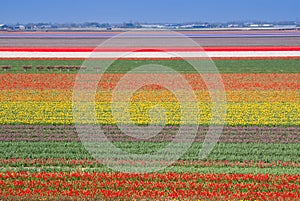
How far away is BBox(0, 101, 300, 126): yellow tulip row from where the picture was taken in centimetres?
1880

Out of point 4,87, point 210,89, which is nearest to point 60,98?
point 4,87

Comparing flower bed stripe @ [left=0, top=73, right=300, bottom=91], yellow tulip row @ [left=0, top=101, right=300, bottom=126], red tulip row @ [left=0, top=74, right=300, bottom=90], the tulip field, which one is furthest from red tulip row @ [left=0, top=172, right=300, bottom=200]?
red tulip row @ [left=0, top=74, right=300, bottom=90]

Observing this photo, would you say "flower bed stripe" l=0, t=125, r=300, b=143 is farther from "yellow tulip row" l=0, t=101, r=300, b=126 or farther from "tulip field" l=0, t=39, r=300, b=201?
"yellow tulip row" l=0, t=101, r=300, b=126

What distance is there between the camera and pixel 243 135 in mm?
16828

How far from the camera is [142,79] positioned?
29.1m

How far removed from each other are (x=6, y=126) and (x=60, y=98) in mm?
5450

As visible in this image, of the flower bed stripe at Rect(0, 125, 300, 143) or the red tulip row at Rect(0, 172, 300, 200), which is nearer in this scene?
the red tulip row at Rect(0, 172, 300, 200)

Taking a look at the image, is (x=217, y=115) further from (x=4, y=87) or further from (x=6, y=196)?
(x=4, y=87)

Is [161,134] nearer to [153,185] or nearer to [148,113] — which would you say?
[148,113]

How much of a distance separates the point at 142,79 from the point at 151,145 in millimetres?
13691

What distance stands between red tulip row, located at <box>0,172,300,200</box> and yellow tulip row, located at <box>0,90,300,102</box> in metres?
10.4

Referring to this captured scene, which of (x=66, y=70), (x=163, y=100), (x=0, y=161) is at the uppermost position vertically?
(x=0, y=161)

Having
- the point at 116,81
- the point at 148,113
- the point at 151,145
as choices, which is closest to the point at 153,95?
the point at 148,113

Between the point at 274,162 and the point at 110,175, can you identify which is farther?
the point at 274,162
